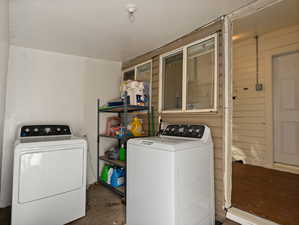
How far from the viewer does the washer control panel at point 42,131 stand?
222cm

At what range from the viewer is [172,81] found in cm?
243

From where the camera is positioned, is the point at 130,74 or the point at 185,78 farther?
the point at 130,74

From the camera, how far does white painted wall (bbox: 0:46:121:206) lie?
7.88 feet

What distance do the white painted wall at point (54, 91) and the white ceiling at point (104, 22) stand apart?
0.26 m

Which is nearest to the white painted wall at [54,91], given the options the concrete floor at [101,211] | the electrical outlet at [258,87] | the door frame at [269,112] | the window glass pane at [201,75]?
the concrete floor at [101,211]

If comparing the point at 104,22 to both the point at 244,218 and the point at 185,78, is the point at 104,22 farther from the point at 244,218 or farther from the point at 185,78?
the point at 244,218

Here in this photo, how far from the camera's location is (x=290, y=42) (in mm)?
2656

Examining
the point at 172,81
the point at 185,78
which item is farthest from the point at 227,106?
the point at 172,81

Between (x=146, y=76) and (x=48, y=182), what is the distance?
198cm

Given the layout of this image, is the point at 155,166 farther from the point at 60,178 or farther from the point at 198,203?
the point at 60,178

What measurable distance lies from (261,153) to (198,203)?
2.14m

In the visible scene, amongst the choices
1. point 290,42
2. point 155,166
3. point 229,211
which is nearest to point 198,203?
point 229,211

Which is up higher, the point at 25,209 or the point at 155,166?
the point at 155,166

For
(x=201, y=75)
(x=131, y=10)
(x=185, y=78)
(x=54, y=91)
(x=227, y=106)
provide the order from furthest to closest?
(x=54, y=91) < (x=185, y=78) < (x=201, y=75) < (x=227, y=106) < (x=131, y=10)
